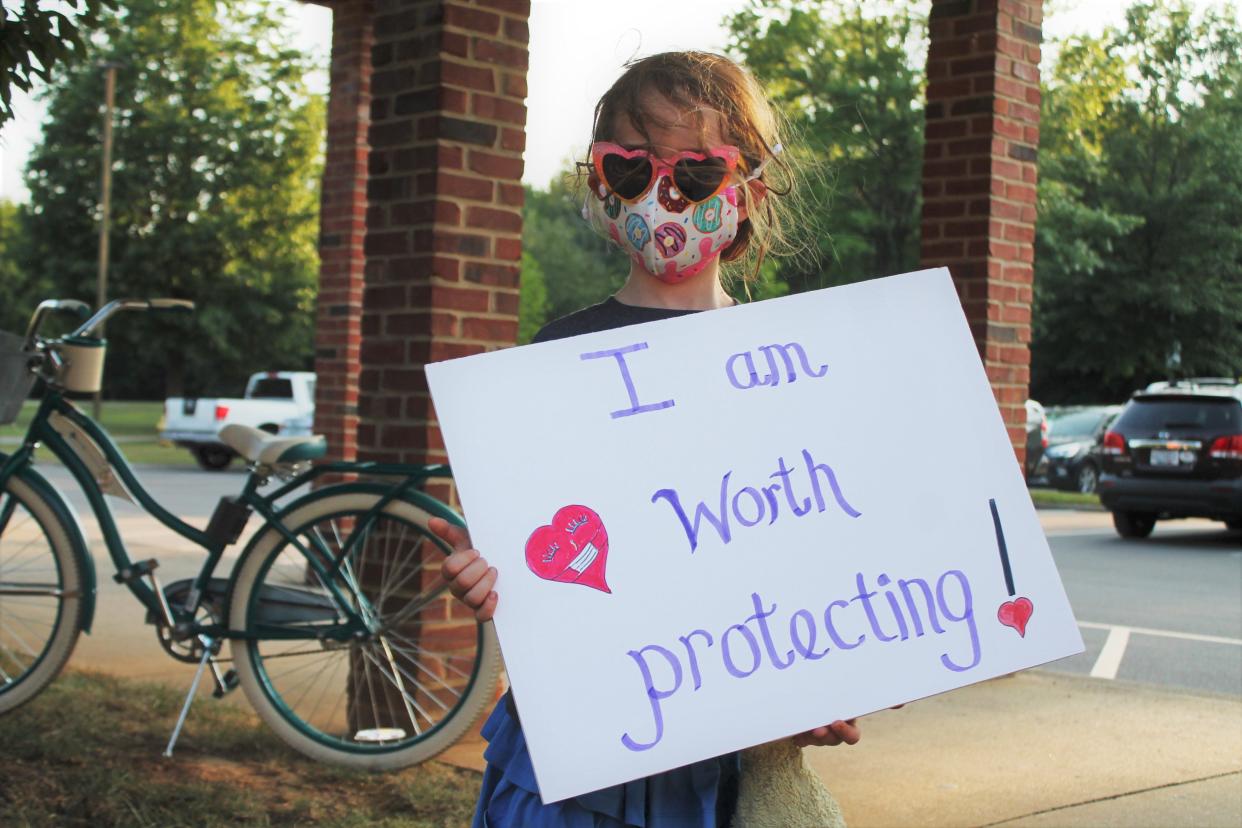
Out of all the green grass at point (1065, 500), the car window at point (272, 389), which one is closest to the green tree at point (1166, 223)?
the green grass at point (1065, 500)

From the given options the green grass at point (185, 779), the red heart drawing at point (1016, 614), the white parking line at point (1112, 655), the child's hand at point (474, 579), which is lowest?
the white parking line at point (1112, 655)

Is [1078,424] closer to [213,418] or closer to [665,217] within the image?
[213,418]

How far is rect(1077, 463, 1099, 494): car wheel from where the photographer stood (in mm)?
22672

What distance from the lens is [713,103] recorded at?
7.06 ft

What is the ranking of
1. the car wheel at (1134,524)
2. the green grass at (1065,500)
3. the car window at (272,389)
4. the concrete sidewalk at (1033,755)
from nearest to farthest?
the concrete sidewalk at (1033,755)
the car wheel at (1134,524)
the green grass at (1065,500)
the car window at (272,389)

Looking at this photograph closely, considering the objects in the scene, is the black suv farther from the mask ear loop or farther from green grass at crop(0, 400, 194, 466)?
the mask ear loop

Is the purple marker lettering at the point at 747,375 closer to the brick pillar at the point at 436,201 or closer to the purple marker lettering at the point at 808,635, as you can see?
the purple marker lettering at the point at 808,635

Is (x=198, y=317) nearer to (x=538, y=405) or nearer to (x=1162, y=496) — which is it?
(x=1162, y=496)

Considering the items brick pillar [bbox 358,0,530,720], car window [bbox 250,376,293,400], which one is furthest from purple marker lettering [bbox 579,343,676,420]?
car window [bbox 250,376,293,400]

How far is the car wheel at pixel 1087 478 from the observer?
22672mm

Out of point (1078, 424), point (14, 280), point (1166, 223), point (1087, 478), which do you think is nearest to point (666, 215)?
point (1087, 478)

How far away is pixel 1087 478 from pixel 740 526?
2217 centimetres

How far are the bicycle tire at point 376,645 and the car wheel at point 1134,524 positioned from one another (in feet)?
40.0

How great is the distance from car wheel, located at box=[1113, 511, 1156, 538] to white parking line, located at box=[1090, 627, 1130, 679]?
269 inches
